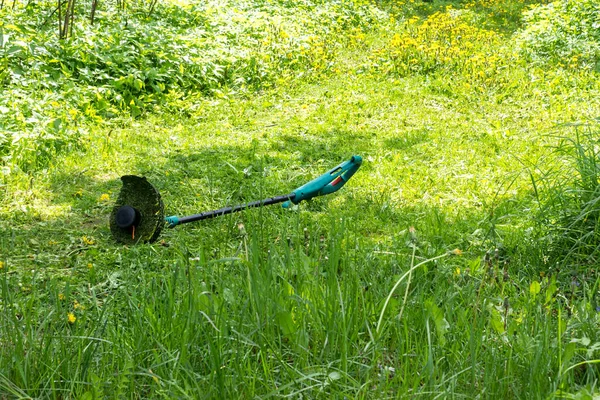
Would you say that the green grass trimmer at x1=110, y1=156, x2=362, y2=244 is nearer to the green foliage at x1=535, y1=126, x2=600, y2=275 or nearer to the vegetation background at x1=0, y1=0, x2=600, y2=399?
the vegetation background at x1=0, y1=0, x2=600, y2=399

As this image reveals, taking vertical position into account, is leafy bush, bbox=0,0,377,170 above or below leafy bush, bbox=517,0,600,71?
below

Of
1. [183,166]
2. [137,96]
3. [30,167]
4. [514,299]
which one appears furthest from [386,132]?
[514,299]

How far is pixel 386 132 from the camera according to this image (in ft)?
22.3

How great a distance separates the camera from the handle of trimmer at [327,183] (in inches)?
192

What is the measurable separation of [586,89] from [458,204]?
3586mm

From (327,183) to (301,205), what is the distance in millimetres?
247

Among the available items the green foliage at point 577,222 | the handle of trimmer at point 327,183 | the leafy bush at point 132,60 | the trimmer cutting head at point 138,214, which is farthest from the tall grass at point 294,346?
the leafy bush at point 132,60

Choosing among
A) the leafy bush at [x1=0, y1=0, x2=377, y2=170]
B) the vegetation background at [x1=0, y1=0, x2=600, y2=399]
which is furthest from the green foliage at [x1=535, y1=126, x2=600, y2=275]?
the leafy bush at [x1=0, y1=0, x2=377, y2=170]

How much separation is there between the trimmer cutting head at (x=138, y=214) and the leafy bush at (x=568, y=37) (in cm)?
600

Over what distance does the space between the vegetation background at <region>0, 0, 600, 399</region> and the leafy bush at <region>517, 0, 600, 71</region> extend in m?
0.04

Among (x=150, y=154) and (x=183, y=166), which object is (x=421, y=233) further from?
(x=150, y=154)

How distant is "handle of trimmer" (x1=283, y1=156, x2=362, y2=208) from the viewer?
4871mm

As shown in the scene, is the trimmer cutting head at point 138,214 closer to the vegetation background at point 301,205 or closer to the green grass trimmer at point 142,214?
the green grass trimmer at point 142,214

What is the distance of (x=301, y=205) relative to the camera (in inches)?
198
